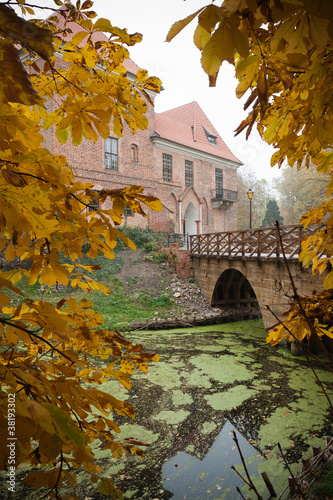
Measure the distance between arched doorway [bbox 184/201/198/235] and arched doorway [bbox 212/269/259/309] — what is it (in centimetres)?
795

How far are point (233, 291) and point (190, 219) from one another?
8910 millimetres

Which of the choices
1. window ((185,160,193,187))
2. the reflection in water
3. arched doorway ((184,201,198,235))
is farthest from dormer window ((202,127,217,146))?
the reflection in water

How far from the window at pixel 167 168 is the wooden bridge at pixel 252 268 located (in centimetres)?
555

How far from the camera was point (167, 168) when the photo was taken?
67.1ft

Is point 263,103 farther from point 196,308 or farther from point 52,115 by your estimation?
point 196,308

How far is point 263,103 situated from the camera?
0.88m

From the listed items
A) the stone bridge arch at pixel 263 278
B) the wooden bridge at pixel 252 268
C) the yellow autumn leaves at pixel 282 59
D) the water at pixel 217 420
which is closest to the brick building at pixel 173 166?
the wooden bridge at pixel 252 268

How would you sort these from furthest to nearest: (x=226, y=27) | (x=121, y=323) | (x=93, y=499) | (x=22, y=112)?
(x=121, y=323) < (x=93, y=499) < (x=22, y=112) < (x=226, y=27)

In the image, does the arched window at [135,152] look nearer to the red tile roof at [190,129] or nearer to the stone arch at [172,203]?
the red tile roof at [190,129]

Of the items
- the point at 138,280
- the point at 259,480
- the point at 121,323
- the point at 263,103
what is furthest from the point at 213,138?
the point at 263,103

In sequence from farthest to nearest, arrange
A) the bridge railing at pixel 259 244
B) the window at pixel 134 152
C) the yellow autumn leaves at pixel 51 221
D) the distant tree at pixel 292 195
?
the distant tree at pixel 292 195
the window at pixel 134 152
the bridge railing at pixel 259 244
the yellow autumn leaves at pixel 51 221

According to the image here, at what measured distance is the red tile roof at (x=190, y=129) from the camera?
2154cm

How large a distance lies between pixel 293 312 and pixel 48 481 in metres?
1.27

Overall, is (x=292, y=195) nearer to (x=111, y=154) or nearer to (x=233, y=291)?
(x=233, y=291)
